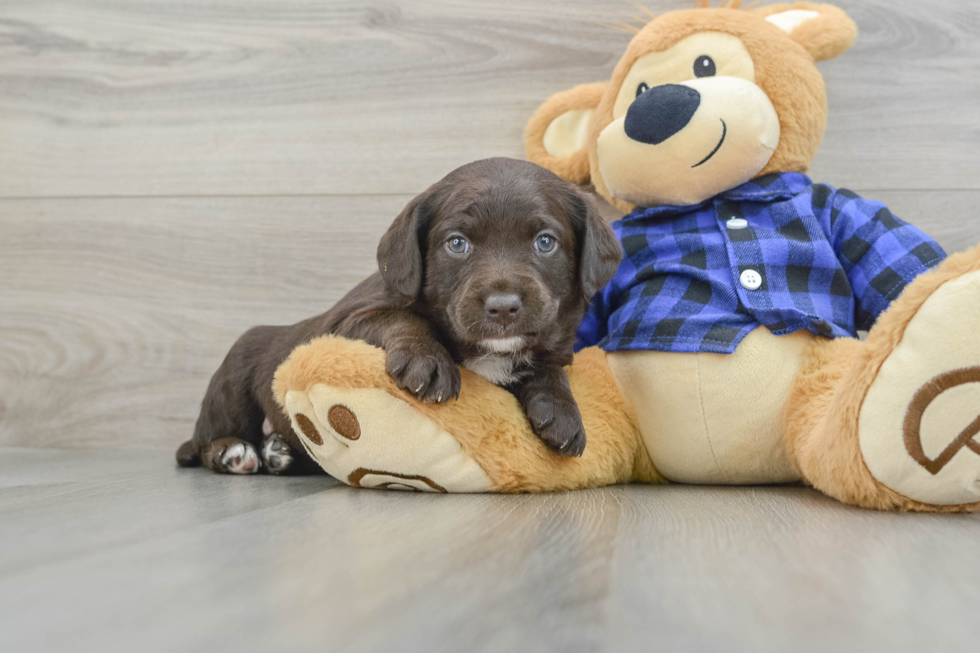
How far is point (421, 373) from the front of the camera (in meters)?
1.34

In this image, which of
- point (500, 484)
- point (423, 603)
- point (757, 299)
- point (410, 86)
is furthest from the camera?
point (410, 86)

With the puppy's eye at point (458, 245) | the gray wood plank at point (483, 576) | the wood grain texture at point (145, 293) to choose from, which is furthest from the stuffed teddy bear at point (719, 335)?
the wood grain texture at point (145, 293)

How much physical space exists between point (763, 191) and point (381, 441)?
104 centimetres

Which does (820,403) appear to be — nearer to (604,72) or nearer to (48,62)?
(604,72)

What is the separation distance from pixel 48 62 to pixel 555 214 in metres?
2.04

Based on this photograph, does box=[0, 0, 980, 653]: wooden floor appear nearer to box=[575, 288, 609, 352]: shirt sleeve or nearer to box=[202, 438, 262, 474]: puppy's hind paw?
box=[202, 438, 262, 474]: puppy's hind paw

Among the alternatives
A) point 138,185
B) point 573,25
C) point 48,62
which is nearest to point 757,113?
point 573,25

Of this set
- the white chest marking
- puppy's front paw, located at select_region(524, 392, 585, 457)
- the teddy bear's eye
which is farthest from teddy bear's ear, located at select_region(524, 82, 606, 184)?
puppy's front paw, located at select_region(524, 392, 585, 457)

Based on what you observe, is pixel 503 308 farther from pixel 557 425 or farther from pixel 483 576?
pixel 483 576

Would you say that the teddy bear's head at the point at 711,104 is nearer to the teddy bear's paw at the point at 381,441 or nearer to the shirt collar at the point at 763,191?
the shirt collar at the point at 763,191

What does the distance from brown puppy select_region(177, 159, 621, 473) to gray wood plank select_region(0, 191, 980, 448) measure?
78 centimetres

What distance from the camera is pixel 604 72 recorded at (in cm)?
228

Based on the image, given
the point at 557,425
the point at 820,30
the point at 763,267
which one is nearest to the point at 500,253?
the point at 557,425

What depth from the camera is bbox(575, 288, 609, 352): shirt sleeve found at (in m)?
1.87
